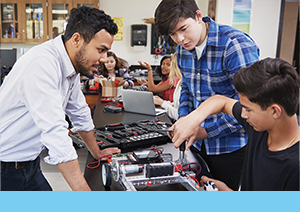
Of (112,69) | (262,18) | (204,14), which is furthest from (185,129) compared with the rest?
(204,14)

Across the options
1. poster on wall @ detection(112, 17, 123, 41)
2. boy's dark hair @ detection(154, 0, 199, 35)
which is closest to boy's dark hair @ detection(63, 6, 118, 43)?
boy's dark hair @ detection(154, 0, 199, 35)

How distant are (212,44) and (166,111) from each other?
105 cm

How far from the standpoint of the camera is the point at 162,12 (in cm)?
113

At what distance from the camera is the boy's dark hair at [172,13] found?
1.10 m

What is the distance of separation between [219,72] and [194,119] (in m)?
0.34

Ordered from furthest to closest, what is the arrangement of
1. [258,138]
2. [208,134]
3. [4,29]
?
[4,29]
[208,134]
[258,138]

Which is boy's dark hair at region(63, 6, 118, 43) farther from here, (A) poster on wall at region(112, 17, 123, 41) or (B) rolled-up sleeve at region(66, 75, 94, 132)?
(A) poster on wall at region(112, 17, 123, 41)

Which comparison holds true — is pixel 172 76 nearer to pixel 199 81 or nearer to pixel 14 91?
pixel 199 81

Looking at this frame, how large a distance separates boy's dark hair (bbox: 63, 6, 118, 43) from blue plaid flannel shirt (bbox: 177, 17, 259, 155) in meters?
0.48

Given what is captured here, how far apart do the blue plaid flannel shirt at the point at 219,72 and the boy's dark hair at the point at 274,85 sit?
0.33m

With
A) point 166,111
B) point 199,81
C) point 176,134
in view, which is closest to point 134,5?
point 166,111

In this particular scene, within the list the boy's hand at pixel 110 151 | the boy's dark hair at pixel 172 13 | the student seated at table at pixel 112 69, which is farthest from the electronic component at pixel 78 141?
the student seated at table at pixel 112 69

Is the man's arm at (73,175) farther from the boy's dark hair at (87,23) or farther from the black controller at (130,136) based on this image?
the boy's dark hair at (87,23)

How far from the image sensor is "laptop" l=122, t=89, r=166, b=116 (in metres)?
1.98
